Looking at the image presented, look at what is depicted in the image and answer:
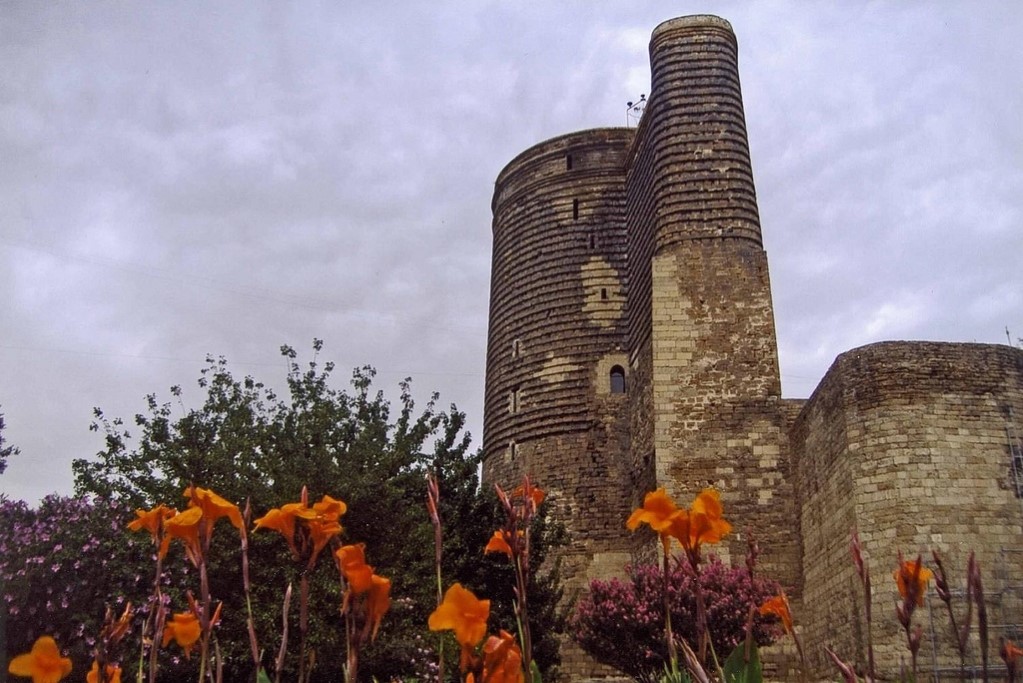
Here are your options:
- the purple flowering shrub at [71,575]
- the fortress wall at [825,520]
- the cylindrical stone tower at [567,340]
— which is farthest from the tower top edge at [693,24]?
the purple flowering shrub at [71,575]

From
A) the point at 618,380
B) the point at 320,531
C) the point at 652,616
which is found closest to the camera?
the point at 320,531

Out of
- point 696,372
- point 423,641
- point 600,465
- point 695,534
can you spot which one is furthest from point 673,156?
point 695,534

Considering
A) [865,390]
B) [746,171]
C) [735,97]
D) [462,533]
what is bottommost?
[462,533]

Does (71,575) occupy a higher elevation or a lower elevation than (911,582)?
higher

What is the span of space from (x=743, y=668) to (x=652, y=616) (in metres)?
11.1

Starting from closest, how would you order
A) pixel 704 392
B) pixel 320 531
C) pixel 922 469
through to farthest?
Answer: pixel 320 531 < pixel 922 469 < pixel 704 392

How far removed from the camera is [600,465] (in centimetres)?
2012

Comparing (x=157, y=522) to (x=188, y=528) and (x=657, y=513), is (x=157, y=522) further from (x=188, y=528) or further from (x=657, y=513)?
(x=657, y=513)

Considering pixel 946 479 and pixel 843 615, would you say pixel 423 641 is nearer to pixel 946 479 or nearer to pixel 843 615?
pixel 843 615

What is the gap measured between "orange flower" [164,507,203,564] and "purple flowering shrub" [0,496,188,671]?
9.97 m

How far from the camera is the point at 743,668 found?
271 cm

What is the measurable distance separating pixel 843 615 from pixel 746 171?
8.04 m

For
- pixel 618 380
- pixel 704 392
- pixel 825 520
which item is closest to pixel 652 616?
pixel 825 520

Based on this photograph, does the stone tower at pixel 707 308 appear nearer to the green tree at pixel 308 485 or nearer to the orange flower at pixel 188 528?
the green tree at pixel 308 485
